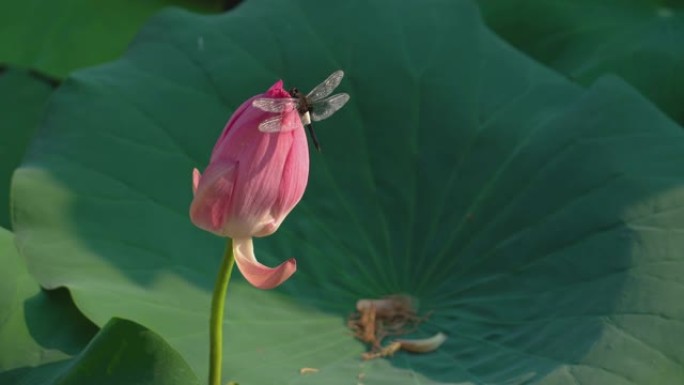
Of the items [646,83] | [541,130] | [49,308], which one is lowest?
[49,308]

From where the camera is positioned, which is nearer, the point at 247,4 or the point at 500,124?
the point at 500,124

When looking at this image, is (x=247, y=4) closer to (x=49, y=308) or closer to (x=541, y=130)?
(x=541, y=130)

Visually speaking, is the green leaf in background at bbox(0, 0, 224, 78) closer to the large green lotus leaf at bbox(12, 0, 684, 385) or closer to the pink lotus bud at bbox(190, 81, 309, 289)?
the large green lotus leaf at bbox(12, 0, 684, 385)

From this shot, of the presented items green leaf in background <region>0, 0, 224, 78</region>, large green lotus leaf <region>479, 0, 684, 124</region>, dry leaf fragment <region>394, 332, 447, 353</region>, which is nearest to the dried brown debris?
dry leaf fragment <region>394, 332, 447, 353</region>

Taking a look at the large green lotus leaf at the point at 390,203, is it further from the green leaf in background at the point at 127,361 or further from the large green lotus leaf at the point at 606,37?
the large green lotus leaf at the point at 606,37

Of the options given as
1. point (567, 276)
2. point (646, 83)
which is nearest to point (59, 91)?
point (567, 276)

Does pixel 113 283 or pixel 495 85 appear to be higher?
pixel 495 85

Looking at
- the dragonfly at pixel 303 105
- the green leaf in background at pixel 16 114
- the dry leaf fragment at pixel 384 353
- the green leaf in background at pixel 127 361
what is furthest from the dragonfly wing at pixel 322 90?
the green leaf in background at pixel 16 114

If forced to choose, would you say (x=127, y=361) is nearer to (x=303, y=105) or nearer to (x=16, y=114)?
(x=303, y=105)
